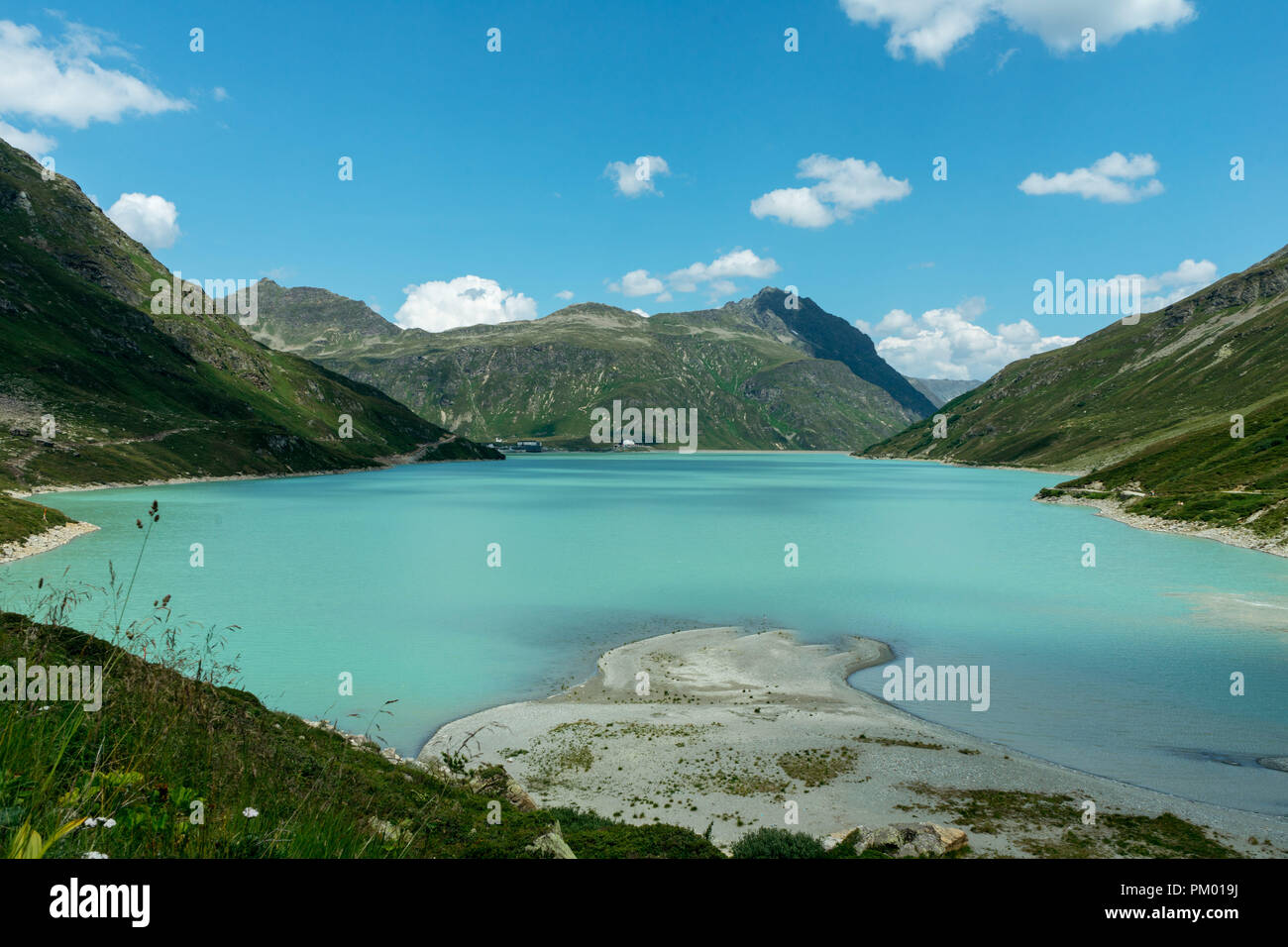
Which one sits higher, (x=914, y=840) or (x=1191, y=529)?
(x=1191, y=529)

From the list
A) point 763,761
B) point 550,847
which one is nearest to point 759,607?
point 763,761

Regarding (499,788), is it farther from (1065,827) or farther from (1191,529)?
(1191,529)

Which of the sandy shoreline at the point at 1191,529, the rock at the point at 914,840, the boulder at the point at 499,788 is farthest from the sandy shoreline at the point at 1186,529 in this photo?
the boulder at the point at 499,788

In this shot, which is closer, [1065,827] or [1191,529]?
[1065,827]

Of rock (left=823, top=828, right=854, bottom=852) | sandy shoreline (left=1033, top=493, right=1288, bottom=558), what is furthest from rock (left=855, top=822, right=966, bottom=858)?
sandy shoreline (left=1033, top=493, right=1288, bottom=558)
